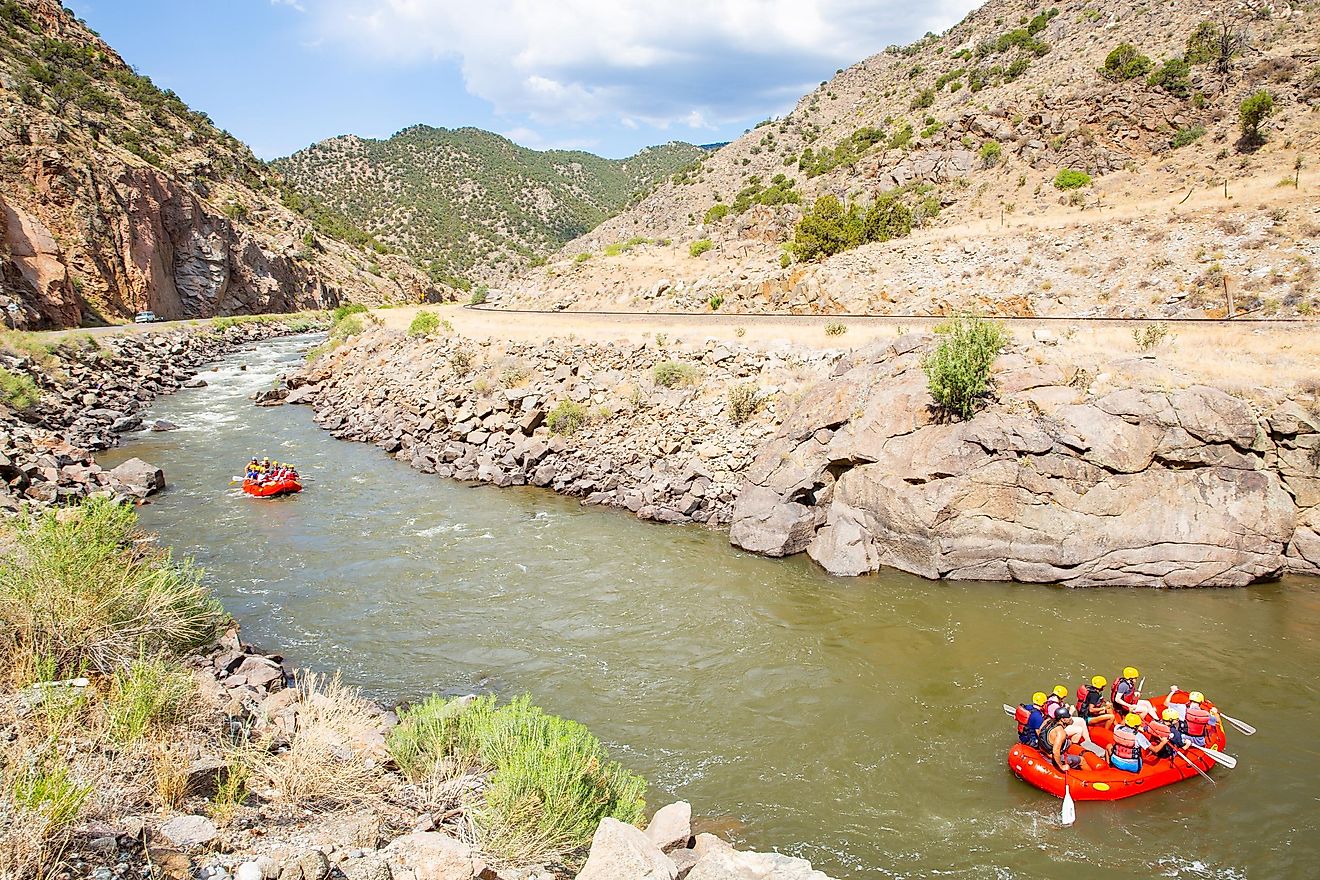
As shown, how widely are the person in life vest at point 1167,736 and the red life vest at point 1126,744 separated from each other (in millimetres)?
221

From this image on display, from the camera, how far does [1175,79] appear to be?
33281 mm

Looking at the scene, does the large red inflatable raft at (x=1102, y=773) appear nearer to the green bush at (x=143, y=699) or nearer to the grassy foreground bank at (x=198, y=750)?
the grassy foreground bank at (x=198, y=750)

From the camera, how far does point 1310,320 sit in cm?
1581

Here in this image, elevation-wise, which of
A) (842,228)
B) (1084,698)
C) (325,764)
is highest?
(842,228)

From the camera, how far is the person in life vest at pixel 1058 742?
327 inches

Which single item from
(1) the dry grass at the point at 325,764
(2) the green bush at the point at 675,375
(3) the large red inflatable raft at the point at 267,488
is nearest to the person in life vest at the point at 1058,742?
(1) the dry grass at the point at 325,764

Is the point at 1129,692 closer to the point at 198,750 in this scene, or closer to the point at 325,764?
the point at 325,764

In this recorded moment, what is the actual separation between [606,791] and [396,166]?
5023 inches

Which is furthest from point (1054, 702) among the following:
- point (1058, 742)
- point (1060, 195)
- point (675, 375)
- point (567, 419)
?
point (1060, 195)

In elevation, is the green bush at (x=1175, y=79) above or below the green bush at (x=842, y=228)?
above

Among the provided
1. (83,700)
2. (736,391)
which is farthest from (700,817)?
(736,391)

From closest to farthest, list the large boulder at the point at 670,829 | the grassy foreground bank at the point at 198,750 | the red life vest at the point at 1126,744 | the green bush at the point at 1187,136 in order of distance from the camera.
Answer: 1. the grassy foreground bank at the point at 198,750
2. the large boulder at the point at 670,829
3. the red life vest at the point at 1126,744
4. the green bush at the point at 1187,136

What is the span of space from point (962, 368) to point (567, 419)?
1084 centimetres

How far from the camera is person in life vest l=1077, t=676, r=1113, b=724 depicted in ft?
30.3
